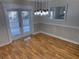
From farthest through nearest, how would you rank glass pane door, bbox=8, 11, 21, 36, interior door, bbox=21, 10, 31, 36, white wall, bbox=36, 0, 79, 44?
interior door, bbox=21, 10, 31, 36 < glass pane door, bbox=8, 11, 21, 36 < white wall, bbox=36, 0, 79, 44

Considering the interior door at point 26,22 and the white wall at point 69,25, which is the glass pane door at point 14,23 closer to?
the interior door at point 26,22

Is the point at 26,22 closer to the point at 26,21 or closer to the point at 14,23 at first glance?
the point at 26,21

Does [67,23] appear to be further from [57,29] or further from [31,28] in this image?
[31,28]

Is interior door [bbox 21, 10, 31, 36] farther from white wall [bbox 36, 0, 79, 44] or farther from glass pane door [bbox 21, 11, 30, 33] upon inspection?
white wall [bbox 36, 0, 79, 44]

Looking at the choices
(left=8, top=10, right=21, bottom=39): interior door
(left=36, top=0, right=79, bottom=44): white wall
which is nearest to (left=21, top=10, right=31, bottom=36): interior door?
(left=8, top=10, right=21, bottom=39): interior door

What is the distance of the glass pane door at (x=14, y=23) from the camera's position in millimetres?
4693

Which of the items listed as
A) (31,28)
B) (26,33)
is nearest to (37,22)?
(31,28)

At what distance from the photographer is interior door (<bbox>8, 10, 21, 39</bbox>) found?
4.69 meters

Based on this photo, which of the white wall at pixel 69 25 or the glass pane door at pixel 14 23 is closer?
the white wall at pixel 69 25

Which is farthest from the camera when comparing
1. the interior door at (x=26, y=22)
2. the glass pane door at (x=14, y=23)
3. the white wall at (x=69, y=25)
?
the interior door at (x=26, y=22)

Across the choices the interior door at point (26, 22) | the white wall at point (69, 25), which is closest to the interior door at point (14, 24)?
the interior door at point (26, 22)

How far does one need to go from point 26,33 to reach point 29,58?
9.38 ft

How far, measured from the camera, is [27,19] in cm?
562

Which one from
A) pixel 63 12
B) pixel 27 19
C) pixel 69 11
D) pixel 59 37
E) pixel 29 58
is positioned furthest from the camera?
pixel 27 19
